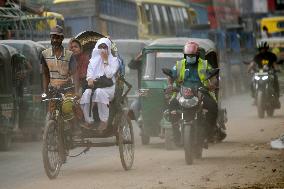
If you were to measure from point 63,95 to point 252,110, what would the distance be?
16810 mm

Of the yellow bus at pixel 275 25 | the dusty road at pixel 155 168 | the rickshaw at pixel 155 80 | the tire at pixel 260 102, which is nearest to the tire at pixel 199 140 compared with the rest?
the dusty road at pixel 155 168

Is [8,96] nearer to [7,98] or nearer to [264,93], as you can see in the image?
[7,98]

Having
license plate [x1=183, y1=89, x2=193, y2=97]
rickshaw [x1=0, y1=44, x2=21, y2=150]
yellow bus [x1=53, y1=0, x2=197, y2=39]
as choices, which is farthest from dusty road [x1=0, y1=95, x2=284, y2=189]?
yellow bus [x1=53, y1=0, x2=197, y2=39]

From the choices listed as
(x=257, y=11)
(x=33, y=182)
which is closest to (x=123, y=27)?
(x=33, y=182)

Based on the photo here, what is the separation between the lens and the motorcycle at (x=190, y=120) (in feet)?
47.5

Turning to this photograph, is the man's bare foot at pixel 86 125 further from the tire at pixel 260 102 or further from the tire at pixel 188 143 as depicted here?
the tire at pixel 260 102

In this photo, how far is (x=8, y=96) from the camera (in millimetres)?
18312

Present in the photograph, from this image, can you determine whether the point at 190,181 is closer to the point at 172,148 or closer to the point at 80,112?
the point at 80,112

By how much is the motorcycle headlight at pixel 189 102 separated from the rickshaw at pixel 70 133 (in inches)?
40.5

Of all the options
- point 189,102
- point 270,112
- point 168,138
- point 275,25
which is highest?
point 189,102

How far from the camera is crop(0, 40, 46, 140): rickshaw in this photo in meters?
19.4

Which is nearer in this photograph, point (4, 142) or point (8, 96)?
point (4, 142)

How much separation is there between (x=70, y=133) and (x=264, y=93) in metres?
12.2

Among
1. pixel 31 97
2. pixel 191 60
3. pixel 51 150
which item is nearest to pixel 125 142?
pixel 51 150
